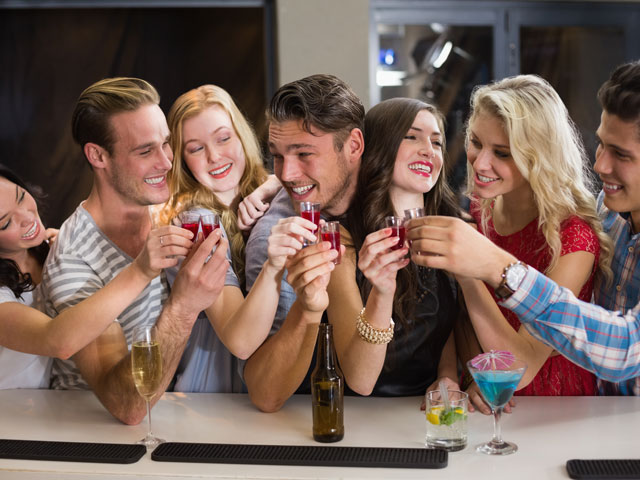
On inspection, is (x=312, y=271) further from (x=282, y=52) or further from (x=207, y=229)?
(x=282, y=52)

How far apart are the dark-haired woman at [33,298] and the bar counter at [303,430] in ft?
0.40

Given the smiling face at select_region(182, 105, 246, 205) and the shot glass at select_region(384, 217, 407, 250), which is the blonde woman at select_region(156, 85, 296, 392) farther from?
the shot glass at select_region(384, 217, 407, 250)

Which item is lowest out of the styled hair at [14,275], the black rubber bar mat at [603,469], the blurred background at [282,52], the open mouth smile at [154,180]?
the black rubber bar mat at [603,469]

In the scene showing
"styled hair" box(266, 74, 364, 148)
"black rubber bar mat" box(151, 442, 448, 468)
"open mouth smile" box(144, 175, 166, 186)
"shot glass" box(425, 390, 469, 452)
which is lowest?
Answer: "black rubber bar mat" box(151, 442, 448, 468)

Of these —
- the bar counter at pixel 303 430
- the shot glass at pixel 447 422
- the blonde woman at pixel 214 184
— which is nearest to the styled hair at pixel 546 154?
the bar counter at pixel 303 430

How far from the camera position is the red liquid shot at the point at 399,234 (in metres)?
2.13

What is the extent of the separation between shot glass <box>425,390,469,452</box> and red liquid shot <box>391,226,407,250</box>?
0.42 meters

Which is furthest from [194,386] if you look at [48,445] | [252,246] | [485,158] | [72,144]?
[72,144]

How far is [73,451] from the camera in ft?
6.61

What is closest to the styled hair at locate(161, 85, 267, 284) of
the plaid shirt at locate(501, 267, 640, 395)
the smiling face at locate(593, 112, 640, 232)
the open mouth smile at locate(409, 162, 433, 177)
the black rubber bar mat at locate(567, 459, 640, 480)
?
the open mouth smile at locate(409, 162, 433, 177)

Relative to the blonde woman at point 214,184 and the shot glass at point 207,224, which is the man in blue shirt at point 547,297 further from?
the blonde woman at point 214,184

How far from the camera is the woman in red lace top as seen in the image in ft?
7.88

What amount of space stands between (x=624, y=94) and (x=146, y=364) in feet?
5.24

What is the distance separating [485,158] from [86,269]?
4.62 feet
